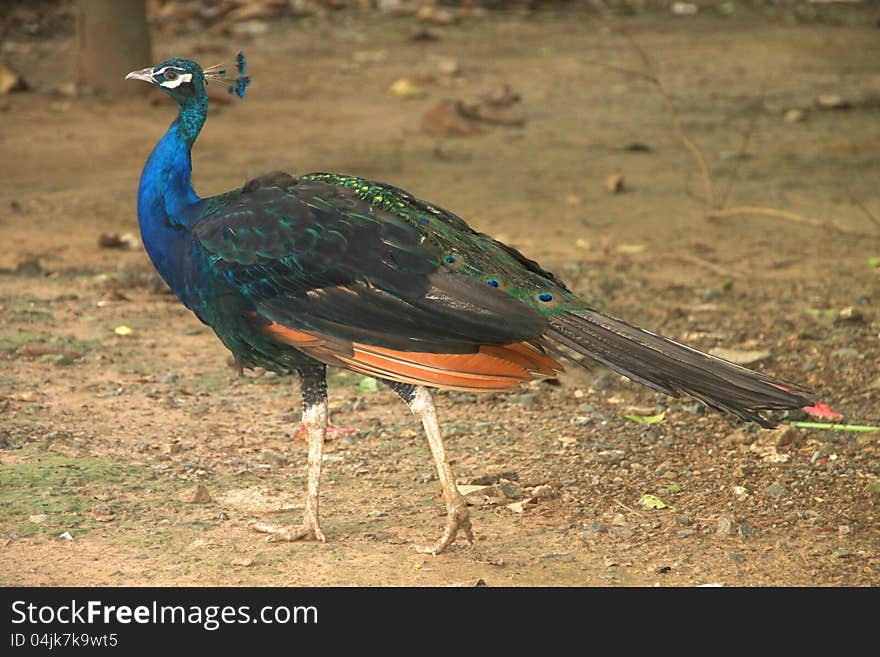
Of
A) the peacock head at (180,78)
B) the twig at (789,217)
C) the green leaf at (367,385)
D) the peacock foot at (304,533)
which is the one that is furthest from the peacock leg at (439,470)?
the twig at (789,217)

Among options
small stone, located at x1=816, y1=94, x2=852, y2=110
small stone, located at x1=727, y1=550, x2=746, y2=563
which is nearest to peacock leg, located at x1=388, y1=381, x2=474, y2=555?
small stone, located at x1=727, y1=550, x2=746, y2=563

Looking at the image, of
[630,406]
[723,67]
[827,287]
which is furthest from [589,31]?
[630,406]

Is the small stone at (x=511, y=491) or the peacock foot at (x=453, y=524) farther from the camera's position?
the small stone at (x=511, y=491)

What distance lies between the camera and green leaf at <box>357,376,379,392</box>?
6551 mm

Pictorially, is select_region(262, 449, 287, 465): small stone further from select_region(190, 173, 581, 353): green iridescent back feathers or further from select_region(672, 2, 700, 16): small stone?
select_region(672, 2, 700, 16): small stone

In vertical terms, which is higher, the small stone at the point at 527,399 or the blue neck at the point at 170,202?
the blue neck at the point at 170,202

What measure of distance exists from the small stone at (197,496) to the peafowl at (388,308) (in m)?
0.36

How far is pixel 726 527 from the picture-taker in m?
4.86

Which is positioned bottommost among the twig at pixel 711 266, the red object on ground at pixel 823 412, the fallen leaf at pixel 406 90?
the fallen leaf at pixel 406 90

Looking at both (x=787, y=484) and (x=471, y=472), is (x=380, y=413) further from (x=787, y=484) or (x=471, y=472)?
(x=787, y=484)

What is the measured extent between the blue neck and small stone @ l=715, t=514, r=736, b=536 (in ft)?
7.10

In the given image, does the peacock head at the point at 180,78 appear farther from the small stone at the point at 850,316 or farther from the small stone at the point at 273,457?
the small stone at the point at 850,316

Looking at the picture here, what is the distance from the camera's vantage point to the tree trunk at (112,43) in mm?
12156

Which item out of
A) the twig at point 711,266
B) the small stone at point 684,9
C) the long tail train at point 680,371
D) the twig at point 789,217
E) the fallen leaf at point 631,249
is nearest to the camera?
the long tail train at point 680,371
